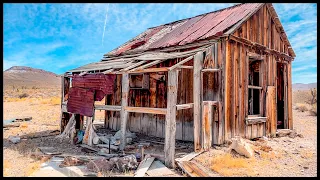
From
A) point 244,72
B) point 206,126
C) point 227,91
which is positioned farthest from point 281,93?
point 206,126

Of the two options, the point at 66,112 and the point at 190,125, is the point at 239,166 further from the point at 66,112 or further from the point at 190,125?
the point at 66,112

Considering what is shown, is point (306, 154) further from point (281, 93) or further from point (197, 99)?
point (281, 93)

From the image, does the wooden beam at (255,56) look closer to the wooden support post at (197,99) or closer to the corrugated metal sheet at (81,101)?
the wooden support post at (197,99)

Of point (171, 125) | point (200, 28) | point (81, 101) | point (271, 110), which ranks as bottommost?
point (171, 125)

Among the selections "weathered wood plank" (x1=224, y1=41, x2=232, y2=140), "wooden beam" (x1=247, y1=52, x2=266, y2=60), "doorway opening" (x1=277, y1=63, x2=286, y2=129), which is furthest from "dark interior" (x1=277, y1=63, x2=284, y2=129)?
"weathered wood plank" (x1=224, y1=41, x2=232, y2=140)

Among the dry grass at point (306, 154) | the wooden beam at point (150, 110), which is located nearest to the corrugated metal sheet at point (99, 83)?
the wooden beam at point (150, 110)

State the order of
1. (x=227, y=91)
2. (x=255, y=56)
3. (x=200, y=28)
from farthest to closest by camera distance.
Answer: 1. (x=200, y=28)
2. (x=255, y=56)
3. (x=227, y=91)

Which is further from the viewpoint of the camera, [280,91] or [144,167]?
[280,91]

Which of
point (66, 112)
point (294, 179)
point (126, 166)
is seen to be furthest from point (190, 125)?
point (66, 112)

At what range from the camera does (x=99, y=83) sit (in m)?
9.48

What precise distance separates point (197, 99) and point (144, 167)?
262cm

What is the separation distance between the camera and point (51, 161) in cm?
728

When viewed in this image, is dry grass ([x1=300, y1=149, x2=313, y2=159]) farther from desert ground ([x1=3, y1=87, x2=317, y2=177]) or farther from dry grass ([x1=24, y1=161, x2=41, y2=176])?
dry grass ([x1=24, y1=161, x2=41, y2=176])

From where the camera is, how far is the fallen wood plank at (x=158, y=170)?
6.15 m
